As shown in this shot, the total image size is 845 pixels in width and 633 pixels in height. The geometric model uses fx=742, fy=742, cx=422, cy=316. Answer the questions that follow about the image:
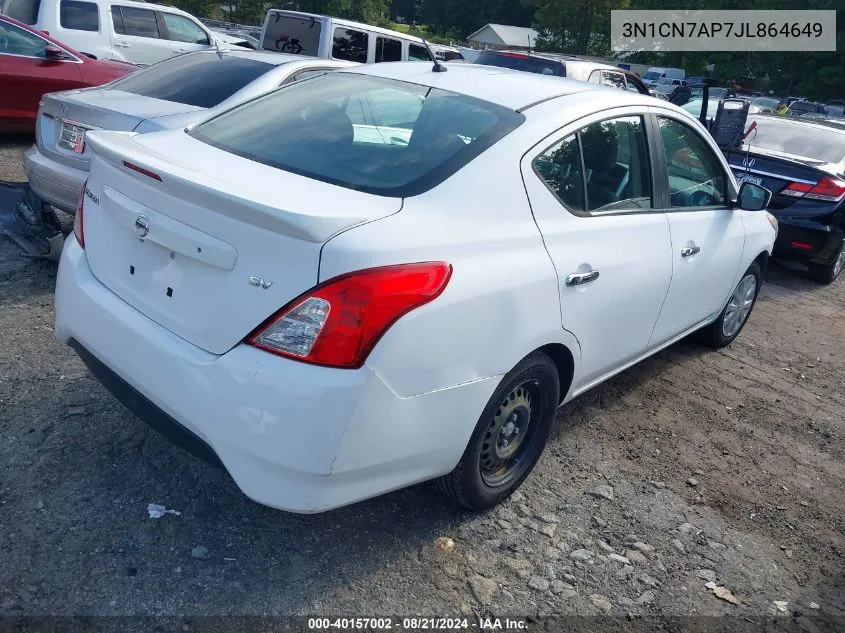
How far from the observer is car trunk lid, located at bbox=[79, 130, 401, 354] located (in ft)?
7.35

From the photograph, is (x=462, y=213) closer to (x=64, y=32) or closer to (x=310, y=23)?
(x=310, y=23)

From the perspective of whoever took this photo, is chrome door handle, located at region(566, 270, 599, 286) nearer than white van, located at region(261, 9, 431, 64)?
Yes

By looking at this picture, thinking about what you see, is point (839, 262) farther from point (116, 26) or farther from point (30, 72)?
point (116, 26)

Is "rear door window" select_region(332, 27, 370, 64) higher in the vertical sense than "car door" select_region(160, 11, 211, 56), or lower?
higher

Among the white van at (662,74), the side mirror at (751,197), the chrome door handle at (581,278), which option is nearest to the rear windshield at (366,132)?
the chrome door handle at (581,278)

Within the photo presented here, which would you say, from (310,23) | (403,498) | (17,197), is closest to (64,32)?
(310,23)

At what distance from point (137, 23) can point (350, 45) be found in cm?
434

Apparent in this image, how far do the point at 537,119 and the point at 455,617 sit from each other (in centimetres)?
Answer: 192

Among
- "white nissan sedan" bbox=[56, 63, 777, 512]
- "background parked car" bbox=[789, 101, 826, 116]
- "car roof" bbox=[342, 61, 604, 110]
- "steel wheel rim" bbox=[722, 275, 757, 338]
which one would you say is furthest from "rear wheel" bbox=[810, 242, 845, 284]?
"background parked car" bbox=[789, 101, 826, 116]

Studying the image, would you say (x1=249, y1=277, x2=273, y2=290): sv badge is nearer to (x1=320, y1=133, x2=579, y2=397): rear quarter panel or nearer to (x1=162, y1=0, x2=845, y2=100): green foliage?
(x1=320, y1=133, x2=579, y2=397): rear quarter panel

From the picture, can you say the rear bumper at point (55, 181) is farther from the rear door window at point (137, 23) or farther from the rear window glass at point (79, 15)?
the rear door window at point (137, 23)

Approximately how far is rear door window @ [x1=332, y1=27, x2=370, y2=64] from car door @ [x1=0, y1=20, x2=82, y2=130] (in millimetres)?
3328

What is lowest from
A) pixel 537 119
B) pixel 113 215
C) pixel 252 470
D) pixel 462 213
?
pixel 252 470

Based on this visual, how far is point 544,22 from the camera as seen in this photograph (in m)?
61.4
